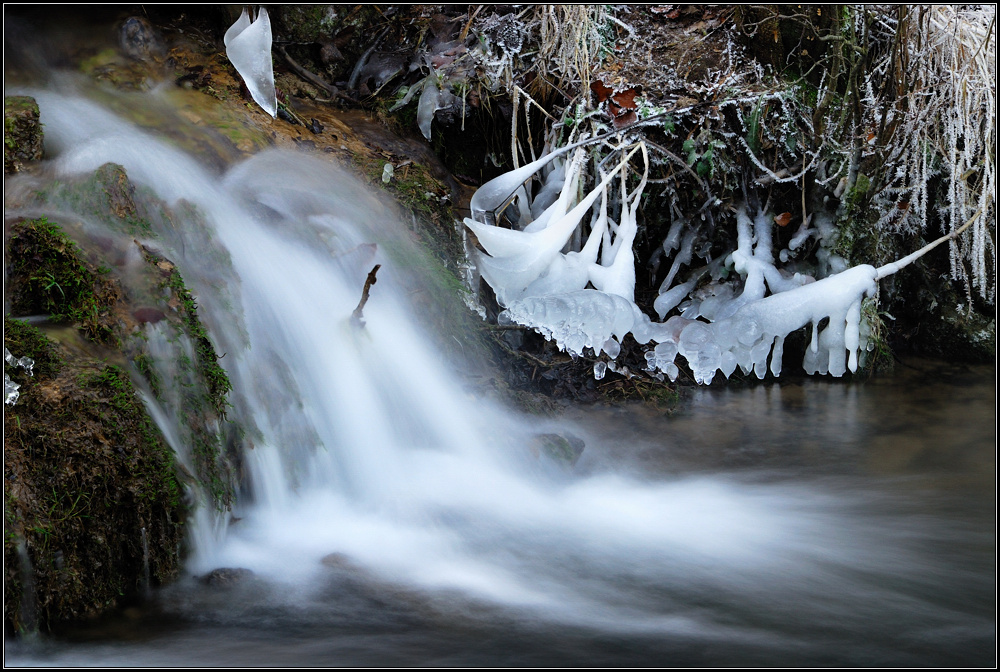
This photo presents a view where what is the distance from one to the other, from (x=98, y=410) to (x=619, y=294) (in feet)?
7.21

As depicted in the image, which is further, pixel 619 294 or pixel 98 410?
pixel 619 294

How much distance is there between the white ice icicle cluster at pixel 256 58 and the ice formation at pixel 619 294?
40.3 inches

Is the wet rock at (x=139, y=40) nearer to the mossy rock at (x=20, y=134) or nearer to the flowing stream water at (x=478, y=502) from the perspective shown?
the flowing stream water at (x=478, y=502)

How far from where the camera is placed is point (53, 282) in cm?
224

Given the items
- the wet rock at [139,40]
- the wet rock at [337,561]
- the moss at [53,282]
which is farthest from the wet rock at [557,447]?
the wet rock at [139,40]

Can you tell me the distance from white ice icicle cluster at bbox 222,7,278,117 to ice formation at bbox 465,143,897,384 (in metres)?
1.02

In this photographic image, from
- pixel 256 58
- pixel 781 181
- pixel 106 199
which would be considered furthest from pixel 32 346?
pixel 781 181

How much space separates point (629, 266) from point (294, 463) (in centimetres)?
177

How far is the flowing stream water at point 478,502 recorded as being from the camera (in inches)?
80.7

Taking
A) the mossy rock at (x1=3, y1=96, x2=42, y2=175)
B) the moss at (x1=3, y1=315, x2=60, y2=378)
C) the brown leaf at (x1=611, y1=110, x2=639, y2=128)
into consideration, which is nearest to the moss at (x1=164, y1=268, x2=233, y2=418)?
the moss at (x1=3, y1=315, x2=60, y2=378)

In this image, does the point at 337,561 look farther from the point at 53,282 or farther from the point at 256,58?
the point at 256,58

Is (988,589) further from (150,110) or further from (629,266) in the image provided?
(150,110)

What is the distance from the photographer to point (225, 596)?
7.02 ft

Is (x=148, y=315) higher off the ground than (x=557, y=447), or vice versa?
(x=148, y=315)
